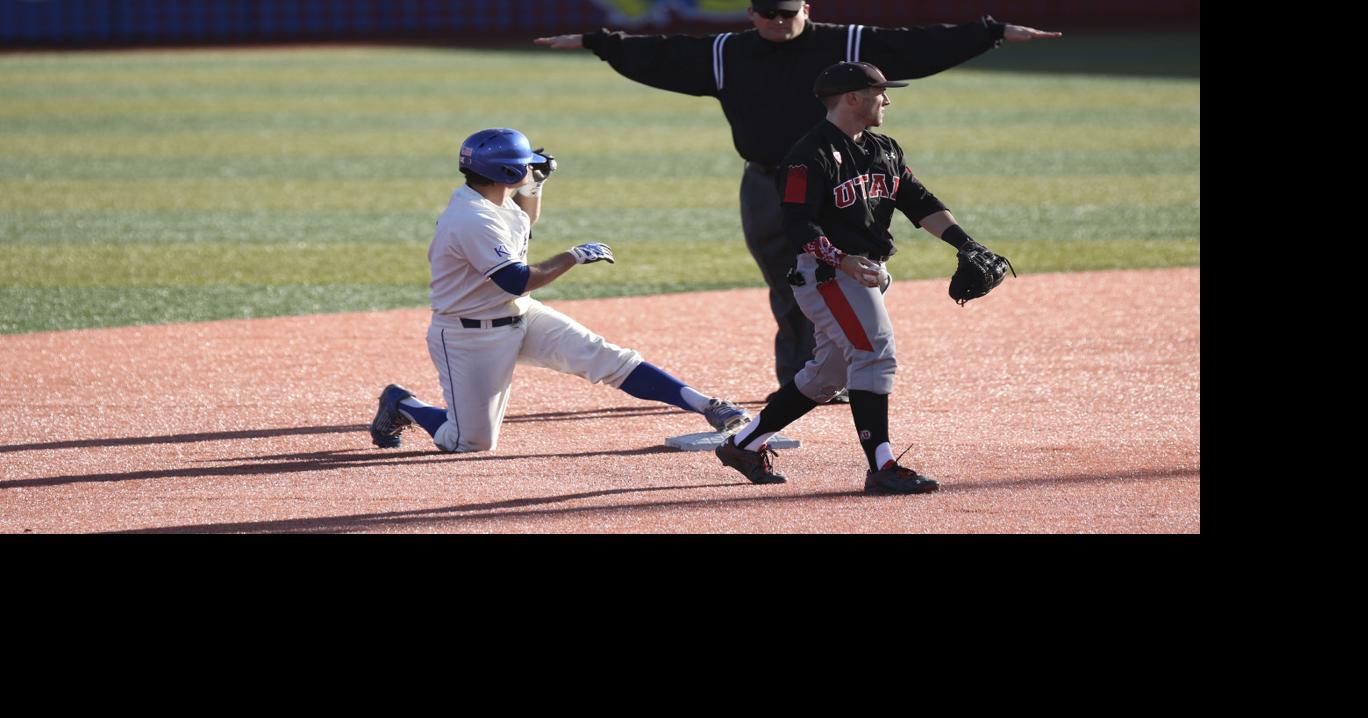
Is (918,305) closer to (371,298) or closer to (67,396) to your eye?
(371,298)

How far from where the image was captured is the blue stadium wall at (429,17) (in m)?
32.7

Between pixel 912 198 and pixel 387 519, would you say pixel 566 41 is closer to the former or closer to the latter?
pixel 912 198

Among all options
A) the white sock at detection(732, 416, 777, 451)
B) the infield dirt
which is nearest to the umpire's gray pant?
the infield dirt

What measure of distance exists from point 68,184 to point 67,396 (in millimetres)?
8933

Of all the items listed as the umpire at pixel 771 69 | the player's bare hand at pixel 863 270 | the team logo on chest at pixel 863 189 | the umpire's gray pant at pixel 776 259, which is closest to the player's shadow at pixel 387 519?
the player's bare hand at pixel 863 270

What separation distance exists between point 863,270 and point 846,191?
1.04 ft

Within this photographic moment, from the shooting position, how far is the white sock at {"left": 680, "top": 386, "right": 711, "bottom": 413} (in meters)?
6.30

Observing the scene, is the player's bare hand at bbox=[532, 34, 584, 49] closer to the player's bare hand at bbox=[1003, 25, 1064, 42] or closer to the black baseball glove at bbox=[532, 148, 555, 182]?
the black baseball glove at bbox=[532, 148, 555, 182]

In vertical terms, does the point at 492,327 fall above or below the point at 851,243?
below

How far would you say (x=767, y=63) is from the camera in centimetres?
696

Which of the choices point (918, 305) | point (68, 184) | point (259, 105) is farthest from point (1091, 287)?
point (259, 105)

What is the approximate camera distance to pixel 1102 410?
22.9ft

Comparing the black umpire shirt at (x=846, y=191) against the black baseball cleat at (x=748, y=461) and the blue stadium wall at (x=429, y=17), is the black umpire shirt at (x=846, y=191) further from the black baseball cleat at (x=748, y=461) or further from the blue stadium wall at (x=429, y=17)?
the blue stadium wall at (x=429, y=17)

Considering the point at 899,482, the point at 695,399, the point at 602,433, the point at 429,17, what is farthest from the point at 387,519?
the point at 429,17
